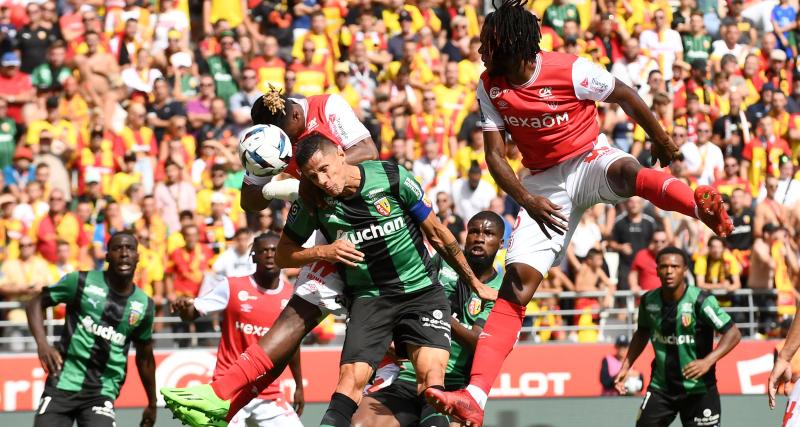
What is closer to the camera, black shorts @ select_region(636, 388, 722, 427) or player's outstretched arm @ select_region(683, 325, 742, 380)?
player's outstretched arm @ select_region(683, 325, 742, 380)

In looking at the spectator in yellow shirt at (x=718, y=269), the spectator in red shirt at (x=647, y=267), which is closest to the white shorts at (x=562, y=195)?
the spectator in red shirt at (x=647, y=267)

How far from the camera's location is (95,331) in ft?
34.9

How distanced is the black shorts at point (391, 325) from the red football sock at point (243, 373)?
58 centimetres

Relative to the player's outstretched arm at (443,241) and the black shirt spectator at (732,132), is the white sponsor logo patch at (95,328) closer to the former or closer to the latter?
the player's outstretched arm at (443,241)

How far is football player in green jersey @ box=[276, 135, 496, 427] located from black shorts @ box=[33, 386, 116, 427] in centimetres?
277

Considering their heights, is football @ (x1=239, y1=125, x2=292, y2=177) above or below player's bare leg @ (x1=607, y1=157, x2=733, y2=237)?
above

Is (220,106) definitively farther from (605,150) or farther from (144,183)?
(605,150)

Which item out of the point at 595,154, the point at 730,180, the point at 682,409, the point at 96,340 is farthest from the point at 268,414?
the point at 730,180

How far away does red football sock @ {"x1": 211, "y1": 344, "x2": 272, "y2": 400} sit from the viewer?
27.9 feet

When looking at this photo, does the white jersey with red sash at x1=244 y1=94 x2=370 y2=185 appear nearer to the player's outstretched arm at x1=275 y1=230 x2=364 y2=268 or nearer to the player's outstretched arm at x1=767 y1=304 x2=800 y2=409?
the player's outstretched arm at x1=275 y1=230 x2=364 y2=268

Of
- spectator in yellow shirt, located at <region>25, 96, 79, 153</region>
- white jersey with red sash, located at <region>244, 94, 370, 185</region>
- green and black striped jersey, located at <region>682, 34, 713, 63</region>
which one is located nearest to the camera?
white jersey with red sash, located at <region>244, 94, 370, 185</region>

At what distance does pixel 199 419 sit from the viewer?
8344 mm

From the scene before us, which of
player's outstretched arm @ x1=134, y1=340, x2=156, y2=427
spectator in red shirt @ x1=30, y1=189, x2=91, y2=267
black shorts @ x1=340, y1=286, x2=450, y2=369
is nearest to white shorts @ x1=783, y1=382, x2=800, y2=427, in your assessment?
black shorts @ x1=340, y1=286, x2=450, y2=369

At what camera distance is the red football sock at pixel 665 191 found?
8.20m
